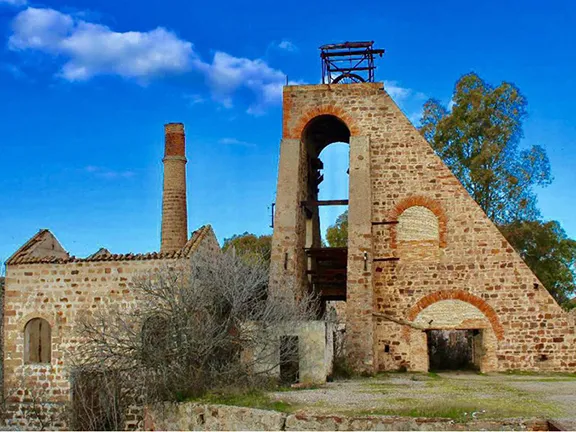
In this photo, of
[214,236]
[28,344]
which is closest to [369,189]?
[214,236]

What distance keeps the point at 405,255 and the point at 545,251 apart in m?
9.27

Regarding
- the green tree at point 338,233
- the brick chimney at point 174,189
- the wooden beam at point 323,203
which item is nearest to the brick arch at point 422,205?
the wooden beam at point 323,203

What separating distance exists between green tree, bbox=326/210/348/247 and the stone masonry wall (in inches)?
872

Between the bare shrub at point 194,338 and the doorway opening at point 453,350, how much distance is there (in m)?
6.51

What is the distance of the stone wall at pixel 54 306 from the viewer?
1762 centimetres

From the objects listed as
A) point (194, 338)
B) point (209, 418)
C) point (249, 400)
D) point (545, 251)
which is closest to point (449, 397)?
point (249, 400)

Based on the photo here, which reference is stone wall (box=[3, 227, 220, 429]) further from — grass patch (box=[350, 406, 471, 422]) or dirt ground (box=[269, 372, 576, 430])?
grass patch (box=[350, 406, 471, 422])

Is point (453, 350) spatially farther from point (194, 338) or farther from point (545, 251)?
point (194, 338)

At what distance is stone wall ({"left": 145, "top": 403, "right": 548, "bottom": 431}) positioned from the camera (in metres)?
10.1

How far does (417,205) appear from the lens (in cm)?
1936

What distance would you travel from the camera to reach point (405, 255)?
19.3 meters

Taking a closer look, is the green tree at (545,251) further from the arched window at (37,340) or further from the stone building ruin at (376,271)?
the arched window at (37,340)

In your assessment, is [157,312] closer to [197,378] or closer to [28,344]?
[197,378]

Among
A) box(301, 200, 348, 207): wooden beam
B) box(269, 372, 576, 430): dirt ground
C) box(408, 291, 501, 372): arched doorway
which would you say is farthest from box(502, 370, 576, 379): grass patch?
box(301, 200, 348, 207): wooden beam
